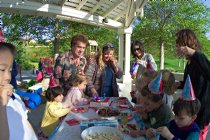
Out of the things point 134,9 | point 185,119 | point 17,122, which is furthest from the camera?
point 134,9

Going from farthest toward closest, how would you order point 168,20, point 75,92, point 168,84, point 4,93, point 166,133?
point 168,20 < point 75,92 < point 168,84 < point 166,133 < point 4,93


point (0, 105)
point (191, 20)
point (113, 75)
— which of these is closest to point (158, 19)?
point (191, 20)

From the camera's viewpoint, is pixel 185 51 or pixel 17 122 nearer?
pixel 17 122

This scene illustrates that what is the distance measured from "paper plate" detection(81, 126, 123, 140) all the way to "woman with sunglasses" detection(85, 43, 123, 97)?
1.53 m

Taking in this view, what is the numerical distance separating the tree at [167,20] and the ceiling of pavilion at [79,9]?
8500mm

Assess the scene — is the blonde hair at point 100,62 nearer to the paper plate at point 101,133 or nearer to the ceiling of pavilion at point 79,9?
the paper plate at point 101,133

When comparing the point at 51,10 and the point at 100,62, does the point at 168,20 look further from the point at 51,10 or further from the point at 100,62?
the point at 100,62

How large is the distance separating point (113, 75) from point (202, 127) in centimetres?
145

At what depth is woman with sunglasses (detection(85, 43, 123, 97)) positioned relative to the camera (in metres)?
3.21

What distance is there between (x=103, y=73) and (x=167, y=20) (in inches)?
597

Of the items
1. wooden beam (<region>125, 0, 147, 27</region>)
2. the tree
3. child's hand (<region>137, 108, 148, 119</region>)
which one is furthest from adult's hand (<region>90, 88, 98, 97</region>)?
the tree

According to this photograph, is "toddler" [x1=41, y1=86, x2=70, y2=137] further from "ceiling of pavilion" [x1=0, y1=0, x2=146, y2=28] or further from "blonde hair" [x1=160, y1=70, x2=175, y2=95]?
"ceiling of pavilion" [x1=0, y1=0, x2=146, y2=28]

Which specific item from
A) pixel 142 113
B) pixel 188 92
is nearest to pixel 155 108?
pixel 142 113

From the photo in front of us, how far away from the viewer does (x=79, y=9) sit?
676 cm
